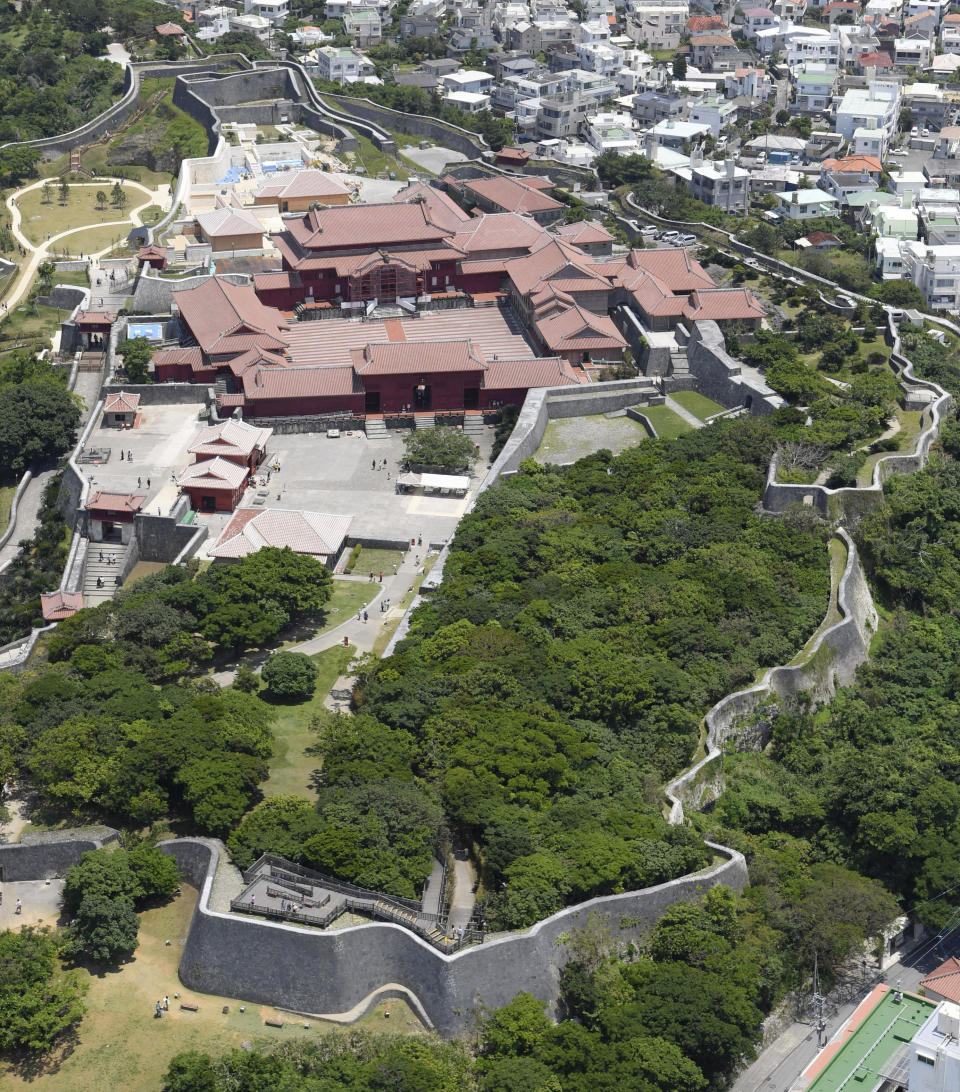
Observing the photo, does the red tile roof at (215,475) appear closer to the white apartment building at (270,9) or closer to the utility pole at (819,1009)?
the utility pole at (819,1009)

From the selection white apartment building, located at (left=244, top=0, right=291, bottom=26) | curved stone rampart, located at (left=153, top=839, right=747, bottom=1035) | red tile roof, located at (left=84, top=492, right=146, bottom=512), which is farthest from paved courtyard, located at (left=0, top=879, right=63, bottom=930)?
white apartment building, located at (left=244, top=0, right=291, bottom=26)

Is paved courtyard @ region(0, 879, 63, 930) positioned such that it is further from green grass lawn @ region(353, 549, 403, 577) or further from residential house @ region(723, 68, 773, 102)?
residential house @ region(723, 68, 773, 102)

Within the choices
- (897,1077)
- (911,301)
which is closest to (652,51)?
(911,301)

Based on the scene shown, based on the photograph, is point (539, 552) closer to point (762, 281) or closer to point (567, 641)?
point (567, 641)

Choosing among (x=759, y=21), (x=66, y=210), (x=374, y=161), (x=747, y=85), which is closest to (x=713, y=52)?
(x=747, y=85)

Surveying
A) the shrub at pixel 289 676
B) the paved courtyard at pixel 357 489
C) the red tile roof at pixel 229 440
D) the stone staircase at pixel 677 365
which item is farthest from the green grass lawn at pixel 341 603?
the stone staircase at pixel 677 365

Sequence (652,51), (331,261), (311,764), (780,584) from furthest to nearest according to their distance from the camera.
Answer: (652,51) < (331,261) < (780,584) < (311,764)
